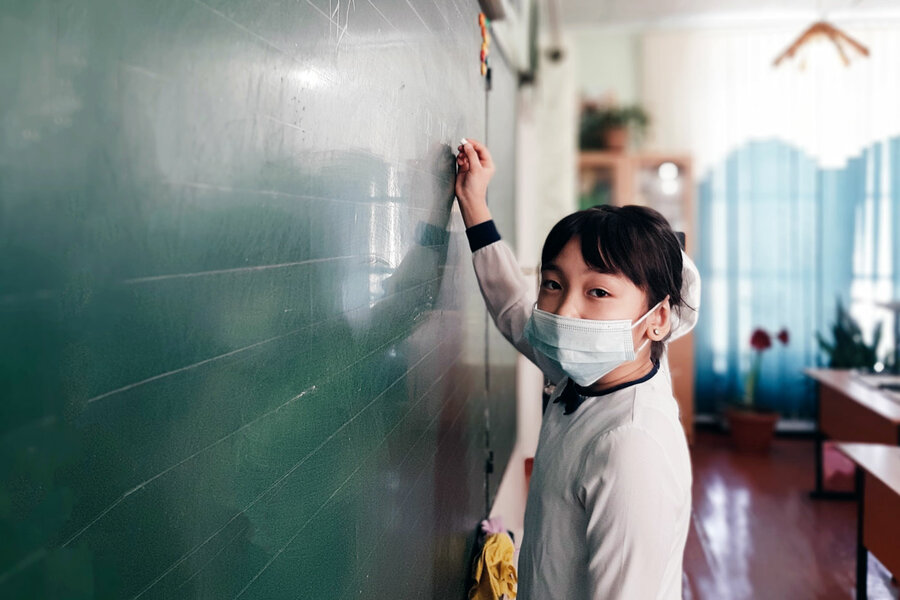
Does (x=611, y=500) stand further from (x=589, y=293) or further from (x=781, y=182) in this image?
(x=781, y=182)

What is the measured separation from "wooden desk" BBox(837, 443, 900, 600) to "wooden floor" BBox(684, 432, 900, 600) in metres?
0.39

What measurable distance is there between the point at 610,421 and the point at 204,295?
28.6 inches

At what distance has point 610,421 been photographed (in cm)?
108

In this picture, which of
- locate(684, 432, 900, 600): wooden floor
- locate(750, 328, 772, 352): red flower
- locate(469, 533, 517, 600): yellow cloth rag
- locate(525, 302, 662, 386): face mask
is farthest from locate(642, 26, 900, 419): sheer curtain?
locate(525, 302, 662, 386): face mask

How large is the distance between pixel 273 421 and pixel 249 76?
259 mm

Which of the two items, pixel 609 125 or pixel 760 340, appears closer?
pixel 760 340

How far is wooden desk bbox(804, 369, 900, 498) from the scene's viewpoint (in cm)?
331

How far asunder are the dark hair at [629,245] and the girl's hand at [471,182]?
22 centimetres

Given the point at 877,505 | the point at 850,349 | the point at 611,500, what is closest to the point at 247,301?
the point at 611,500

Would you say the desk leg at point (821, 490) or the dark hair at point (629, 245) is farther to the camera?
the desk leg at point (821, 490)

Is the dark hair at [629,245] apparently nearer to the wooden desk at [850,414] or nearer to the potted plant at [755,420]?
the wooden desk at [850,414]

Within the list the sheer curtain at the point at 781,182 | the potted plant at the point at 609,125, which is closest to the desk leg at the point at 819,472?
the sheer curtain at the point at 781,182

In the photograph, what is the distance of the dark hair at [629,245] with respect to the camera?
1.09 m

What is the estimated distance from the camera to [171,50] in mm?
436
